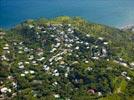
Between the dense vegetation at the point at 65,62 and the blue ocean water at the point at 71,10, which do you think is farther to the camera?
the blue ocean water at the point at 71,10

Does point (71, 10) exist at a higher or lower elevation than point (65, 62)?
lower

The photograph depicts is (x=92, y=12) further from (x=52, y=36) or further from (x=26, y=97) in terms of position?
(x=26, y=97)

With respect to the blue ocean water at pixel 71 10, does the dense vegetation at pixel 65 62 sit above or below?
above

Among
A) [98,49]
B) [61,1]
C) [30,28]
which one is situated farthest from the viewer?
[61,1]

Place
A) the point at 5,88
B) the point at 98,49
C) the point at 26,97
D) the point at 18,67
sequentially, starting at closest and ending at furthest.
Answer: the point at 26,97, the point at 5,88, the point at 18,67, the point at 98,49

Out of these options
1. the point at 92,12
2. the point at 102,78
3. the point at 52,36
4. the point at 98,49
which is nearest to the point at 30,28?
the point at 52,36
